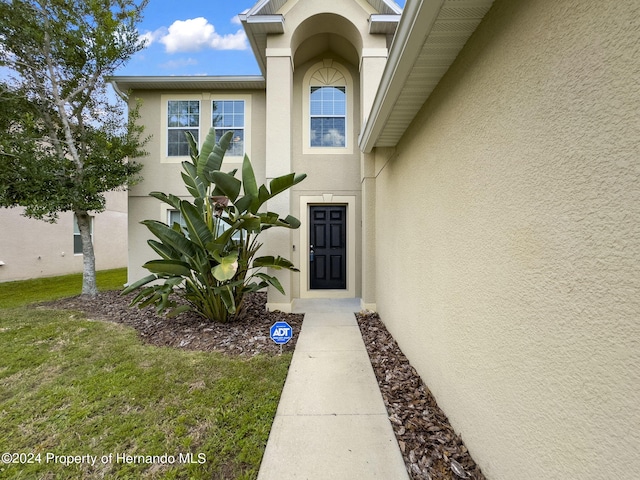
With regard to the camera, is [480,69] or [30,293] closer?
[480,69]

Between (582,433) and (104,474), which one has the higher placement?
(582,433)

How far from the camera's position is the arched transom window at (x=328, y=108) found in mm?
7336

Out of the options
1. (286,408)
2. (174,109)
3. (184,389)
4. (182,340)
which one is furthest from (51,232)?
(286,408)

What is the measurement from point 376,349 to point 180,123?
7.94 metres

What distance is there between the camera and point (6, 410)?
9.31 ft

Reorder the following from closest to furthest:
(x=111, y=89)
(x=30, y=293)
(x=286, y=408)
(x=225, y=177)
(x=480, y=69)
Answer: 1. (x=480, y=69)
2. (x=286, y=408)
3. (x=225, y=177)
4. (x=111, y=89)
5. (x=30, y=293)

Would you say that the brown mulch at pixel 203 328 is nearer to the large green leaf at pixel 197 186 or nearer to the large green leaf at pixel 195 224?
the large green leaf at pixel 195 224

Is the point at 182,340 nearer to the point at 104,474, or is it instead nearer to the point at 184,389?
the point at 184,389

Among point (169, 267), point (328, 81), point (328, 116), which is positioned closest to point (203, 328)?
point (169, 267)

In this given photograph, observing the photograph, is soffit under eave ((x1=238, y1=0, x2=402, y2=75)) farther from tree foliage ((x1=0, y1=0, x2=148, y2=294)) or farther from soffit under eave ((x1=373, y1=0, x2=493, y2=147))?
soffit under eave ((x1=373, y1=0, x2=493, y2=147))

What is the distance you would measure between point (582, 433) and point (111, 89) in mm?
10710

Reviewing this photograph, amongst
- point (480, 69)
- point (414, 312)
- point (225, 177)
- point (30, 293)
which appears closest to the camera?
point (480, 69)

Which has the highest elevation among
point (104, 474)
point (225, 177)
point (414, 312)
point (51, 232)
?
point (225, 177)

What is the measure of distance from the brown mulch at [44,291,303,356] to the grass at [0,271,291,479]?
285 millimetres
